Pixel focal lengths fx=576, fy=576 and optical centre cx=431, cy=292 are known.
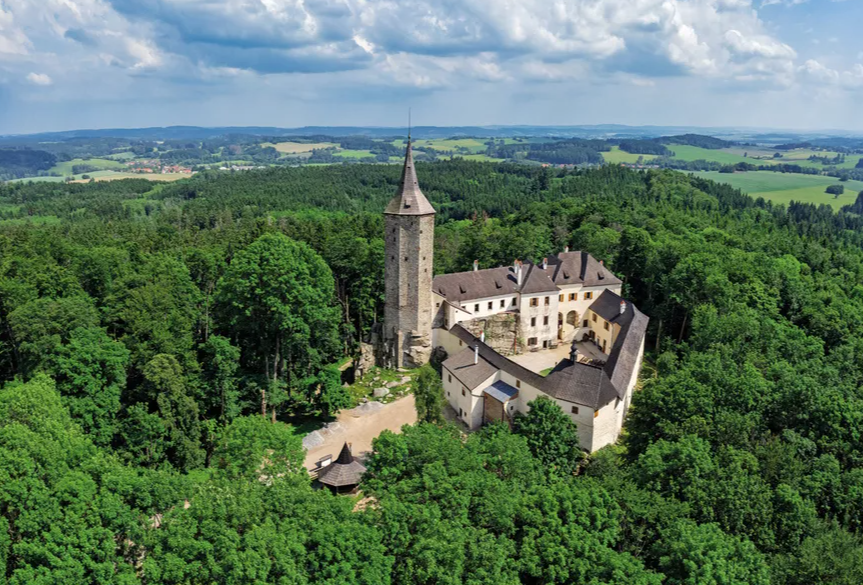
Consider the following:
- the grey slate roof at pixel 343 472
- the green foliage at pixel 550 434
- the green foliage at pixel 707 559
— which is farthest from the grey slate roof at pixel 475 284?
the green foliage at pixel 707 559

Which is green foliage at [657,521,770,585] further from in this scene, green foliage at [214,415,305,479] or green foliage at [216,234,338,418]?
green foliage at [216,234,338,418]

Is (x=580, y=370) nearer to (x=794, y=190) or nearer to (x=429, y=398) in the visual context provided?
(x=429, y=398)

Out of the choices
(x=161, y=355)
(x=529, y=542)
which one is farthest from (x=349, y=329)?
(x=529, y=542)

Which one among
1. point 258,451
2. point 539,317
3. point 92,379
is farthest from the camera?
point 539,317

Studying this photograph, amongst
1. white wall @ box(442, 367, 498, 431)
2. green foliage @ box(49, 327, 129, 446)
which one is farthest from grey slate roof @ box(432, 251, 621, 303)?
green foliage @ box(49, 327, 129, 446)

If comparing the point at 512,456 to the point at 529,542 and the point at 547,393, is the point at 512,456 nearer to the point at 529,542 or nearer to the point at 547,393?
the point at 529,542

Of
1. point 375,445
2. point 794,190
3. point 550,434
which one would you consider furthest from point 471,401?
point 794,190

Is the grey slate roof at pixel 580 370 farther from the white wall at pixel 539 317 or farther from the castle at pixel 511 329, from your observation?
the white wall at pixel 539 317
